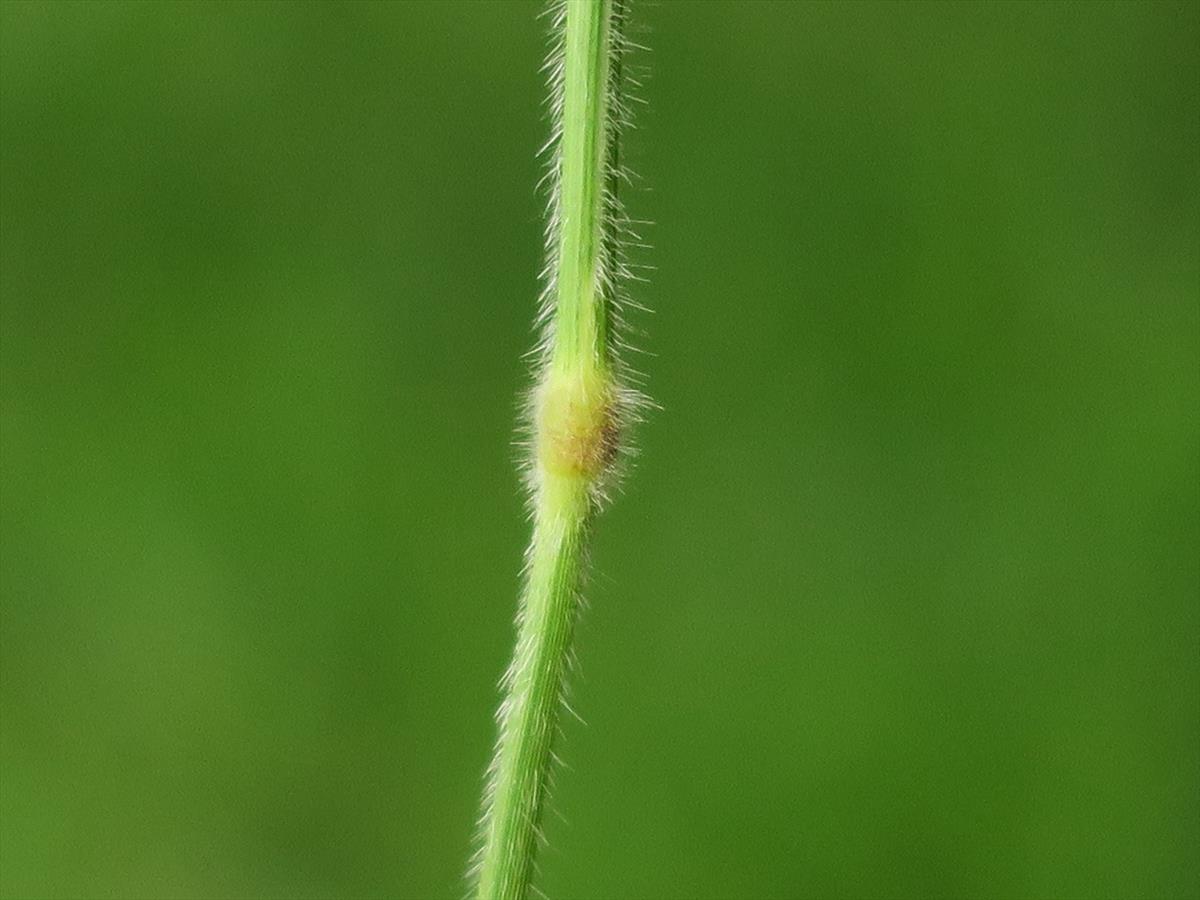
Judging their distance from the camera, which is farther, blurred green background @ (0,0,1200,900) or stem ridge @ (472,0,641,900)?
blurred green background @ (0,0,1200,900)

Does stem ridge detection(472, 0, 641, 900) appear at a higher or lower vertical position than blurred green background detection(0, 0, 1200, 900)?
higher

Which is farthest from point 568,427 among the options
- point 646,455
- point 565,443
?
point 646,455

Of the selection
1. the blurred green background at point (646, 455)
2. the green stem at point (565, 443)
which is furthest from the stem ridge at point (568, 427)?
the blurred green background at point (646, 455)

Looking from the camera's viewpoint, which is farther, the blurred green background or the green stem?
the blurred green background

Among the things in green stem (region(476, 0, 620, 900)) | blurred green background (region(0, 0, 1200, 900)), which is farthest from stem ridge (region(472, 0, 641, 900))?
blurred green background (region(0, 0, 1200, 900))

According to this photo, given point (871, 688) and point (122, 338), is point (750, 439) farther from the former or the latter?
point (122, 338)

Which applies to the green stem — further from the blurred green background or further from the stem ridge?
the blurred green background

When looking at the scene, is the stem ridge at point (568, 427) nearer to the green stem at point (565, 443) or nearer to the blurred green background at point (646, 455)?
the green stem at point (565, 443)

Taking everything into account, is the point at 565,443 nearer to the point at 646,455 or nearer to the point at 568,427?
the point at 568,427
